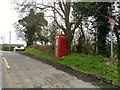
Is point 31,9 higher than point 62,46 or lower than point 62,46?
higher

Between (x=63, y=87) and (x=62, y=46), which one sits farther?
(x=62, y=46)

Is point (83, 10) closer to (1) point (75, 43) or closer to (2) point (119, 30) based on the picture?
(2) point (119, 30)

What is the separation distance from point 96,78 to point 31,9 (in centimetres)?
1217

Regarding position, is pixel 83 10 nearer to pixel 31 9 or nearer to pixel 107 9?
pixel 107 9

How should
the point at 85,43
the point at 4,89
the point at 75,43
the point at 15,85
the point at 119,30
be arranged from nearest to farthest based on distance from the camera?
the point at 4,89
the point at 15,85
the point at 119,30
the point at 85,43
the point at 75,43

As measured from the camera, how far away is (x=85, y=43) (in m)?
16.8

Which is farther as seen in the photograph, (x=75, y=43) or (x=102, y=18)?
(x=75, y=43)

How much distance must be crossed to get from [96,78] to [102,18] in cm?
750

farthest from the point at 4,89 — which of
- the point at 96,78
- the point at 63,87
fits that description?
the point at 96,78

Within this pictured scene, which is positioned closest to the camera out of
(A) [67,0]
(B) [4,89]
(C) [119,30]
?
A: (B) [4,89]

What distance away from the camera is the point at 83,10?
12.7m

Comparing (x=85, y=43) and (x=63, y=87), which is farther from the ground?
(x=85, y=43)

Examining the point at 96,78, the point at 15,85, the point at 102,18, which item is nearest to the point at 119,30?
the point at 102,18

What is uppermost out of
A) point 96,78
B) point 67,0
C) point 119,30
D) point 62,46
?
point 67,0
